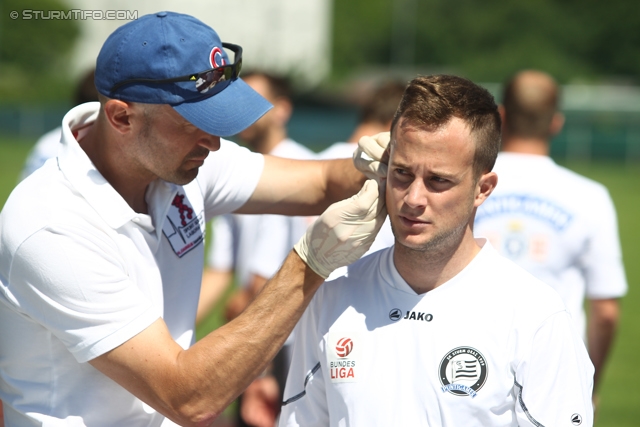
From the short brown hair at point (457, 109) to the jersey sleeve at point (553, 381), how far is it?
557mm

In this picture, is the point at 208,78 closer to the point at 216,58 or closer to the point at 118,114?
the point at 216,58

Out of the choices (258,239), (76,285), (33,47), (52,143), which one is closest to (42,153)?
(52,143)

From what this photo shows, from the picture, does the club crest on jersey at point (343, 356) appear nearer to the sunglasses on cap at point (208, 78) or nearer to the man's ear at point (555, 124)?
the sunglasses on cap at point (208, 78)

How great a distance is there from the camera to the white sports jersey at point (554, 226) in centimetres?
437

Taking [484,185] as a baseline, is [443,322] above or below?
below

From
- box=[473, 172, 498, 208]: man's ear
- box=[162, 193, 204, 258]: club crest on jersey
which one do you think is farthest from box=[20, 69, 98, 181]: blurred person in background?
box=[473, 172, 498, 208]: man's ear

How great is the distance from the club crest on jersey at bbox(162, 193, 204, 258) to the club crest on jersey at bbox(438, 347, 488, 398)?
3.53 feet

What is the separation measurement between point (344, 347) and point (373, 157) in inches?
25.7

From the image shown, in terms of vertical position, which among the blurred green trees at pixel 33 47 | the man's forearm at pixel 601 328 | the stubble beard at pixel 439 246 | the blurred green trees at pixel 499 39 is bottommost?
the blurred green trees at pixel 499 39

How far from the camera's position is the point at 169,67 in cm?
277

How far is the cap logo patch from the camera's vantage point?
113 inches

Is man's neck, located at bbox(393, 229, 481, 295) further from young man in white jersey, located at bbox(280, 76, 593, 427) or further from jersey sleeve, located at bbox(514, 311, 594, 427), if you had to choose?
jersey sleeve, located at bbox(514, 311, 594, 427)

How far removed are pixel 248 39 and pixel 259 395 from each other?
3847cm

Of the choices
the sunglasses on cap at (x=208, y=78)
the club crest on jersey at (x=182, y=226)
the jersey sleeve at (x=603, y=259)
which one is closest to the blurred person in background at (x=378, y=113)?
the jersey sleeve at (x=603, y=259)
